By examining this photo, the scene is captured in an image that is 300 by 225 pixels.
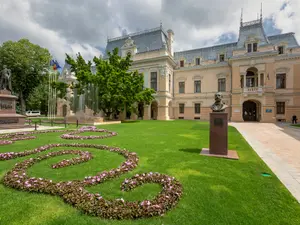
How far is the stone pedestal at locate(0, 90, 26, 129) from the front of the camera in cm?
1443

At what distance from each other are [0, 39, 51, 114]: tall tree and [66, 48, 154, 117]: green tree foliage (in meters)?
12.3

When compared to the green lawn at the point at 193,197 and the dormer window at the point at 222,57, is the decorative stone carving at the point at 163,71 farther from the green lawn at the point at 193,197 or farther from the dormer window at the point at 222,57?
the green lawn at the point at 193,197

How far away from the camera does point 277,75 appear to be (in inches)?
1072

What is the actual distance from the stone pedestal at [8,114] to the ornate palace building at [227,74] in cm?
2032

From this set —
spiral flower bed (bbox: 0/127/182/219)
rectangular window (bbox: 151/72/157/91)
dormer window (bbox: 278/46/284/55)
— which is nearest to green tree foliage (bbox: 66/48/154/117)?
rectangular window (bbox: 151/72/157/91)

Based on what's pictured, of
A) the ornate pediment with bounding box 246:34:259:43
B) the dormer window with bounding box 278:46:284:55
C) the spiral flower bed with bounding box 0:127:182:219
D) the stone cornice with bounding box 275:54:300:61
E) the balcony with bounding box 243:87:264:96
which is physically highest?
the ornate pediment with bounding box 246:34:259:43

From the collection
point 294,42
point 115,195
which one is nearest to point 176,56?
point 294,42

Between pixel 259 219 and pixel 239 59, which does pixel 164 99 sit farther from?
pixel 259 219

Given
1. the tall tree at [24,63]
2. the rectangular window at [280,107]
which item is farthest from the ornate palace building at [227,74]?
the tall tree at [24,63]

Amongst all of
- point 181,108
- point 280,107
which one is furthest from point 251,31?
point 181,108

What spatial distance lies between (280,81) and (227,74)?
28.3 feet

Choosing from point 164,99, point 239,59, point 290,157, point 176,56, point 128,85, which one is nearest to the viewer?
point 290,157

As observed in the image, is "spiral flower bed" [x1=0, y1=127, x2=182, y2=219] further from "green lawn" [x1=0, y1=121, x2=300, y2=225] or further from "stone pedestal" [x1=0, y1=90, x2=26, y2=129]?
"stone pedestal" [x1=0, y1=90, x2=26, y2=129]

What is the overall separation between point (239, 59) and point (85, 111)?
27111 mm
